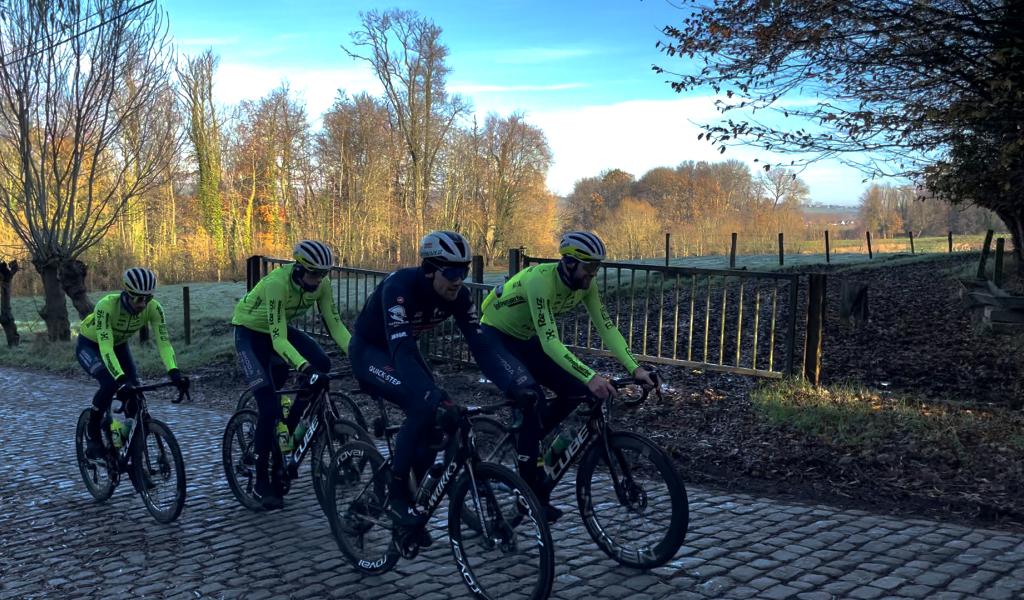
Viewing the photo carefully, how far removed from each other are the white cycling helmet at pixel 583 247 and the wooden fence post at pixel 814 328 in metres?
5.04

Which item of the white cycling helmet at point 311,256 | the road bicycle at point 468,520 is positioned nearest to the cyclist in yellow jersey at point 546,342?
the road bicycle at point 468,520

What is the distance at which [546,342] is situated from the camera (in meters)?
4.94

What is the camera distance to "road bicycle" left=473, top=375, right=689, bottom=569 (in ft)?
14.7

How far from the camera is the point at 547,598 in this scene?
12.8ft

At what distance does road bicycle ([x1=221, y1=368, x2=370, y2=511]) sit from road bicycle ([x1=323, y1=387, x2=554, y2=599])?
1.60ft

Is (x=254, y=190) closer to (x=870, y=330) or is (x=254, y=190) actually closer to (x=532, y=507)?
(x=870, y=330)

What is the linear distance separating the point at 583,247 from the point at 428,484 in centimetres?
175

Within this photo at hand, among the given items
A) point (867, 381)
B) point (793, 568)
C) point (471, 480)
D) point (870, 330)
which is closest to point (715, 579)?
point (793, 568)

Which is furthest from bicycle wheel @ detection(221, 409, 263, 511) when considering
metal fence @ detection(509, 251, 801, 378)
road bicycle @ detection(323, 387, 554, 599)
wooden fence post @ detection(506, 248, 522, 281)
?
wooden fence post @ detection(506, 248, 522, 281)

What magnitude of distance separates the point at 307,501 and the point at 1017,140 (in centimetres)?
799

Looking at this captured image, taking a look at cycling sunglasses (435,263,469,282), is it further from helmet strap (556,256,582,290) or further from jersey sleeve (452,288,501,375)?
helmet strap (556,256,582,290)

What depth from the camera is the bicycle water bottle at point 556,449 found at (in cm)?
492

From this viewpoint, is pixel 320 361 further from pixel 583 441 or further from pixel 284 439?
pixel 583 441

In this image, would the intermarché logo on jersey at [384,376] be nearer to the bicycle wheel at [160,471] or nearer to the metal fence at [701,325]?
the bicycle wheel at [160,471]
